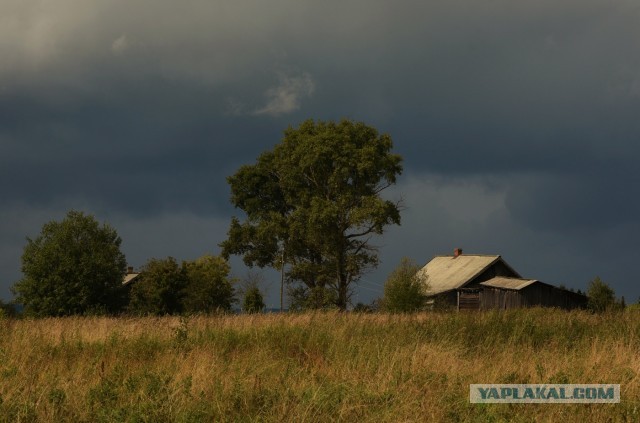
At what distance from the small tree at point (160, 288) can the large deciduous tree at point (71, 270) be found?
1.56 m

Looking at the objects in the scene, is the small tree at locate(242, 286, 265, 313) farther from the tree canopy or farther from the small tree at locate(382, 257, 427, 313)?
the small tree at locate(382, 257, 427, 313)

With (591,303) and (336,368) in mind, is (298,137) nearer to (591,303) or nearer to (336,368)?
(591,303)

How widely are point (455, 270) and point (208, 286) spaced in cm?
2250

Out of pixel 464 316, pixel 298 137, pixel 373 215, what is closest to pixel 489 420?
pixel 464 316

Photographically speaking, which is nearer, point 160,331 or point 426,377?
point 426,377

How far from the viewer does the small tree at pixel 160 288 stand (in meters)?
49.0

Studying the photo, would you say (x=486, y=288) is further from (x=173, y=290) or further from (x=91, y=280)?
(x=91, y=280)

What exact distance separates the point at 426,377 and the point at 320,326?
6139mm

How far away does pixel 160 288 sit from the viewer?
49.2 metres

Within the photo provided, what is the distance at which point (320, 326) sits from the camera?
14.8 meters

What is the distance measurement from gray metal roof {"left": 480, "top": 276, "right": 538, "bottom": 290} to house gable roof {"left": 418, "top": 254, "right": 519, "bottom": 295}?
1.70 m

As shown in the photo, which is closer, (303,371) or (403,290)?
(303,371)

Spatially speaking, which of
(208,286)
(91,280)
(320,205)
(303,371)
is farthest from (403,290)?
(303,371)

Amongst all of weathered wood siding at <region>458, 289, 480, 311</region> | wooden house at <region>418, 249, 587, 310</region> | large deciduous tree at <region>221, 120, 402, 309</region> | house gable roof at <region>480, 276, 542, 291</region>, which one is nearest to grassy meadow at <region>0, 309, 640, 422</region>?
large deciduous tree at <region>221, 120, 402, 309</region>
